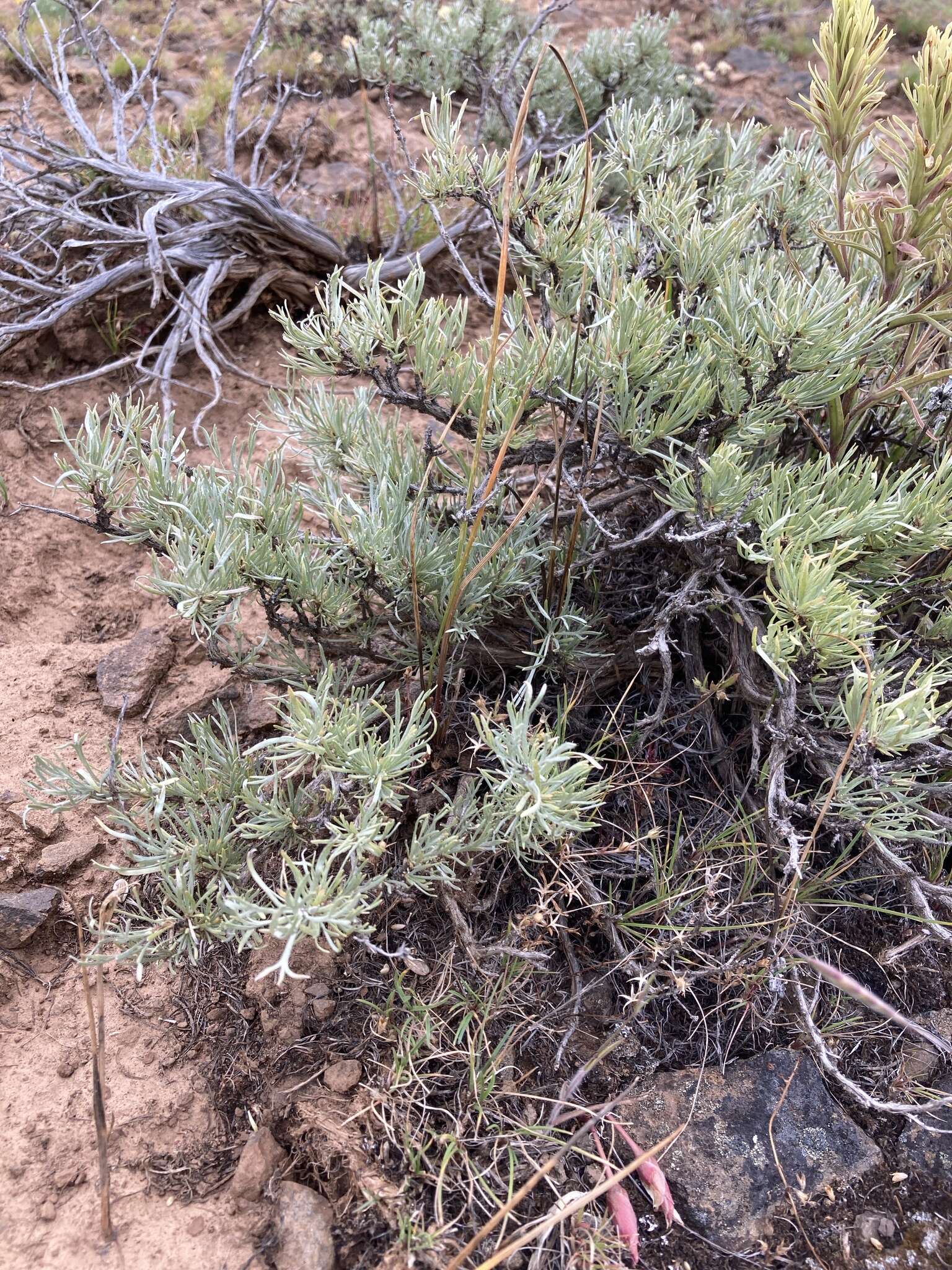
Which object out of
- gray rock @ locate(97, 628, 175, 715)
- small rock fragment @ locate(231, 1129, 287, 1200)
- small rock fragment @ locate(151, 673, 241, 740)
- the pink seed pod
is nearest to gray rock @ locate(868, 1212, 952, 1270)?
the pink seed pod

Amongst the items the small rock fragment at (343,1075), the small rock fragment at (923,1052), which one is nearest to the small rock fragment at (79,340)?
the small rock fragment at (343,1075)

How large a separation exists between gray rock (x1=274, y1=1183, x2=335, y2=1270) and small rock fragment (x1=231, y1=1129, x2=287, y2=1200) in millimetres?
40

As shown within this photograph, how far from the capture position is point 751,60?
18.3 feet

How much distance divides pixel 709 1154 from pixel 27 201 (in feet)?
10.8

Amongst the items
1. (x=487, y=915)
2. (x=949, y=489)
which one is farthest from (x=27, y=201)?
(x=949, y=489)

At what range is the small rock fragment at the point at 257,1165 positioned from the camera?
168 cm

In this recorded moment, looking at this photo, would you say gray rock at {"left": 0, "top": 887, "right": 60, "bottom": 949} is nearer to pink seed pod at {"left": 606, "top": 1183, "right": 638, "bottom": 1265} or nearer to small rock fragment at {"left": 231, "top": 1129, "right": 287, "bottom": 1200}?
small rock fragment at {"left": 231, "top": 1129, "right": 287, "bottom": 1200}

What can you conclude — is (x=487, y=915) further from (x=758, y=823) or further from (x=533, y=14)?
(x=533, y=14)

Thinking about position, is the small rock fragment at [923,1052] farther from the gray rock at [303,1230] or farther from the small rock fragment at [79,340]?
the small rock fragment at [79,340]

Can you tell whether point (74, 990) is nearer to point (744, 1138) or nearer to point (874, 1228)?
point (744, 1138)

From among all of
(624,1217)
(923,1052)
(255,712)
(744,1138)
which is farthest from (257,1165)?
(923,1052)

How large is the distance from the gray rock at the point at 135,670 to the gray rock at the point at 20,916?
0.52 m

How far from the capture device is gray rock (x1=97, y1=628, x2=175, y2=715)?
2365 millimetres

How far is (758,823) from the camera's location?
200cm
